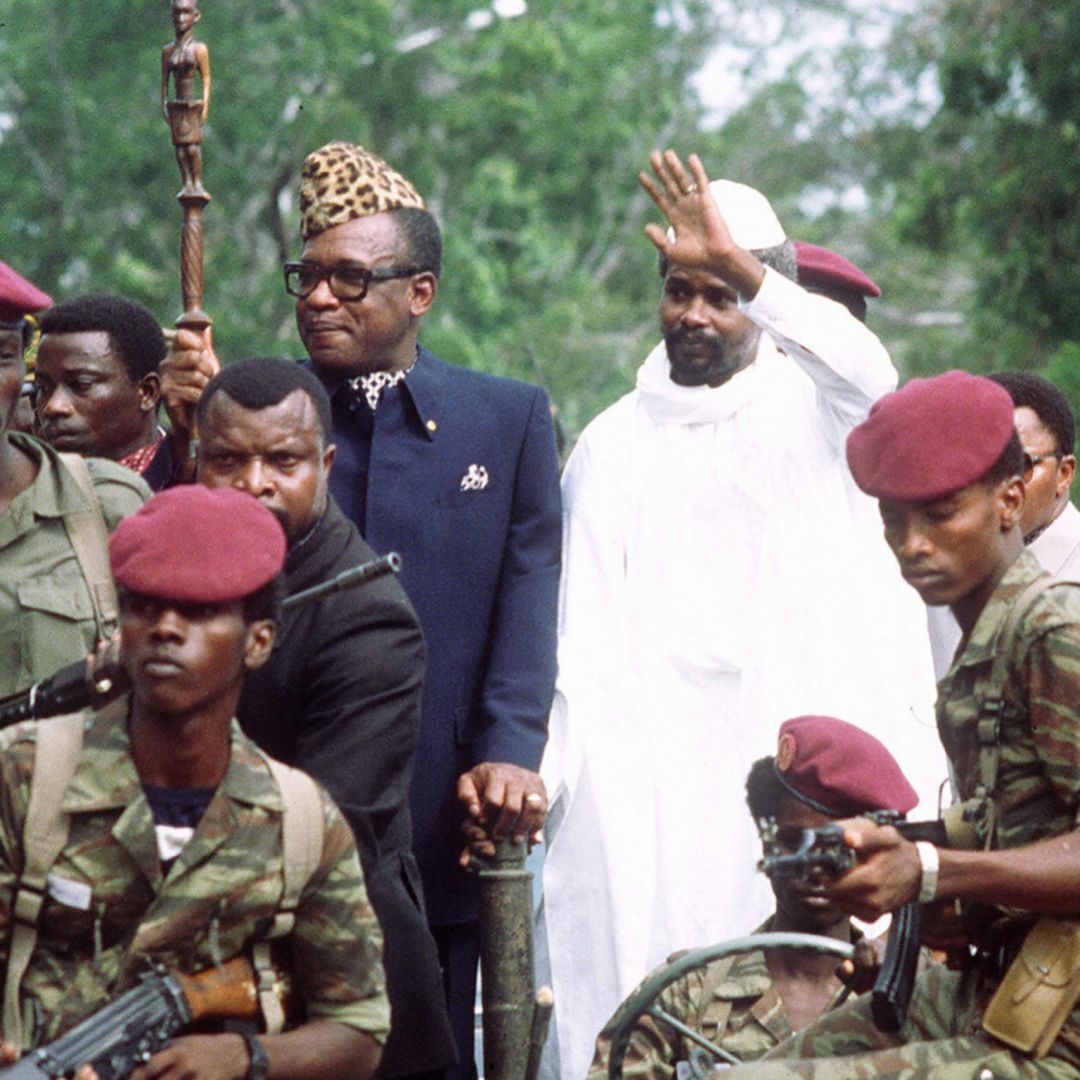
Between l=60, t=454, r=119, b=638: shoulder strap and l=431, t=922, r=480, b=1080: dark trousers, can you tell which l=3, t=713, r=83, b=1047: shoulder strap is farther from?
l=431, t=922, r=480, b=1080: dark trousers

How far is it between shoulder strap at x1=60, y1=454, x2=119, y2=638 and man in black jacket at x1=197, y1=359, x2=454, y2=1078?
217 millimetres

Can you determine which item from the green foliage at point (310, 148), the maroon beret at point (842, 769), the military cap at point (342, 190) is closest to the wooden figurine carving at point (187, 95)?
the military cap at point (342, 190)

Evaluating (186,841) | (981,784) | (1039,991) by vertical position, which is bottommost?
(1039,991)

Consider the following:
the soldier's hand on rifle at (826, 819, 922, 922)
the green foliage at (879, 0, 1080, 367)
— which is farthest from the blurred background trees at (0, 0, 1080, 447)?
the soldier's hand on rifle at (826, 819, 922, 922)

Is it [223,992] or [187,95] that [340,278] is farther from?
[223,992]

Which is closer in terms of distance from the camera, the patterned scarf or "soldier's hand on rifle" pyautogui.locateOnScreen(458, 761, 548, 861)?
"soldier's hand on rifle" pyautogui.locateOnScreen(458, 761, 548, 861)

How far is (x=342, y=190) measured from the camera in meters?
5.89

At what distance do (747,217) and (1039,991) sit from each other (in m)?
3.08

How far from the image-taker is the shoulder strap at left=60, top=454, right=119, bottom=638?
15.7 feet

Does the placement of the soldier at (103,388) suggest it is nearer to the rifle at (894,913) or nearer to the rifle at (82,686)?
the rifle at (82,686)

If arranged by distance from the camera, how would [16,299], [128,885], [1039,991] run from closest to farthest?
1. [128,885]
2. [1039,991]
3. [16,299]

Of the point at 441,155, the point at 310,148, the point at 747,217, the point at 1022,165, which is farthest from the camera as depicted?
Result: the point at 441,155

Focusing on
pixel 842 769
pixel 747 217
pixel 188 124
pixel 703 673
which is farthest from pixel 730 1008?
pixel 188 124

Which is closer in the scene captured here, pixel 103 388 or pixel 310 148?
pixel 103 388
